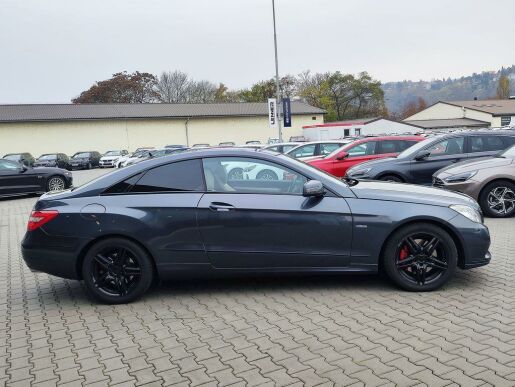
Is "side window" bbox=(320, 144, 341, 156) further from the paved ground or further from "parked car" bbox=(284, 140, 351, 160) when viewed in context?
the paved ground

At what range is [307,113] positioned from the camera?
2306 inches

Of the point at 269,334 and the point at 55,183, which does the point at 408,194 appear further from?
the point at 55,183

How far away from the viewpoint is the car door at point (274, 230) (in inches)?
194

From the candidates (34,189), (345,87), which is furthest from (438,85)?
(34,189)

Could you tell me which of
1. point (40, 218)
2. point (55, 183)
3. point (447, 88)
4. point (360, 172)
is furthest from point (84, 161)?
point (447, 88)

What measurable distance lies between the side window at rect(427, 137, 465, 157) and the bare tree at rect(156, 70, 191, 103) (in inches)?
2627

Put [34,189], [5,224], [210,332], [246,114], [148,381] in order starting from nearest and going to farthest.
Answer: [148,381]
[210,332]
[5,224]
[34,189]
[246,114]

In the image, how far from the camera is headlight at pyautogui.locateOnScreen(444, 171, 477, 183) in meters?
9.40

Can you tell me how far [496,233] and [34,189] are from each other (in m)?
14.5

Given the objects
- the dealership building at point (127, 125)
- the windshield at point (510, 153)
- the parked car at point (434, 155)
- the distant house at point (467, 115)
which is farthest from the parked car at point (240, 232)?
the distant house at point (467, 115)

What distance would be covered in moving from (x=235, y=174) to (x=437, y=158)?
7.32 m

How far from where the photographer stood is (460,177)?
9477mm

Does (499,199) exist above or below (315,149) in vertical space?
below

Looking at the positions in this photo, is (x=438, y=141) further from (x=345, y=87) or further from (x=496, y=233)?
(x=345, y=87)
